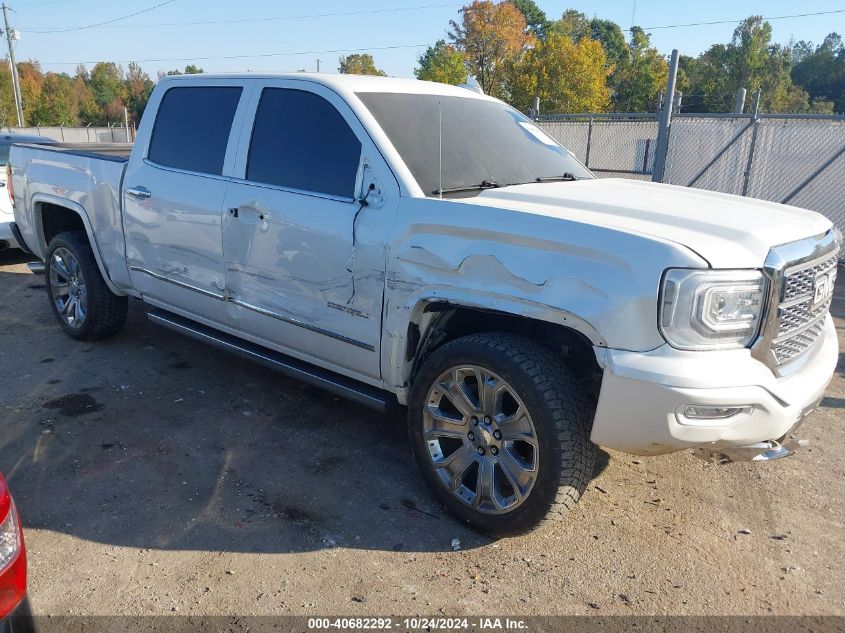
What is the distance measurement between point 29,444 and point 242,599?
1.99 meters

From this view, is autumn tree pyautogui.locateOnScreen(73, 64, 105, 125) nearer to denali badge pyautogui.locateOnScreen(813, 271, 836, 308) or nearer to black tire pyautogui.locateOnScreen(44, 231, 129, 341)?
black tire pyautogui.locateOnScreen(44, 231, 129, 341)

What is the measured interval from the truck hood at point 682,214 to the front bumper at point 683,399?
39 cm

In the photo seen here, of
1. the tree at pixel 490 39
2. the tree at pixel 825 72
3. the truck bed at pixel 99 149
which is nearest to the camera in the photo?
the truck bed at pixel 99 149

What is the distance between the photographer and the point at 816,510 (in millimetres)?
3467

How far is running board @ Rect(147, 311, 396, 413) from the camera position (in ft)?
11.8

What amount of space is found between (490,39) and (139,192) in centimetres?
4420

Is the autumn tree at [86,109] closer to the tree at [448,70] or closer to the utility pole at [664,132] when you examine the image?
the tree at [448,70]

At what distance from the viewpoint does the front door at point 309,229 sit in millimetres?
3445

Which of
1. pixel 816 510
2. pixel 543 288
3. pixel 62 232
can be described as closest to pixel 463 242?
pixel 543 288

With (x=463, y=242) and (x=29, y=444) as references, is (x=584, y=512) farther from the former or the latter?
(x=29, y=444)

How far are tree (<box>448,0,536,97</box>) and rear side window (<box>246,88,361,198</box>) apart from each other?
42.1m

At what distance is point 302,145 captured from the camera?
12.6 feet

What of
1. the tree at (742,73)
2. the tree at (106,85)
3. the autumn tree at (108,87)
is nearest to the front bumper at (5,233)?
the tree at (742,73)

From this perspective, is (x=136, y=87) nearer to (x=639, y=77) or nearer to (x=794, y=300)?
(x=639, y=77)
